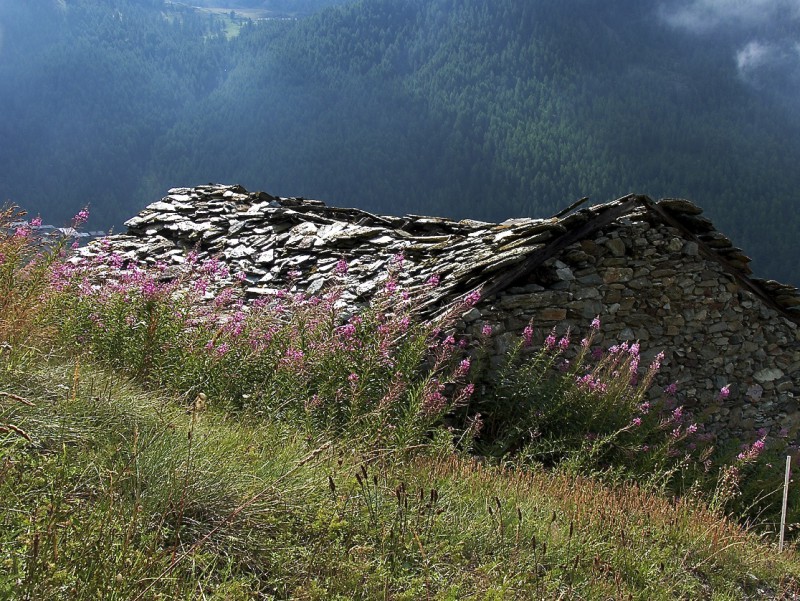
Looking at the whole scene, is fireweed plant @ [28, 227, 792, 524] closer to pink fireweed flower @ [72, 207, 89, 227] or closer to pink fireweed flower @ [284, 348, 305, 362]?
pink fireweed flower @ [284, 348, 305, 362]

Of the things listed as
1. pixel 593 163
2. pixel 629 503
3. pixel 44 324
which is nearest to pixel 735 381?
pixel 629 503

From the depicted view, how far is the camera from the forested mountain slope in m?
60.7

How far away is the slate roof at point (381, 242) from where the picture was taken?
29.5ft

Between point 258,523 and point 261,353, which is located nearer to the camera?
point 258,523

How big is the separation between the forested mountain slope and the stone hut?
44403 millimetres

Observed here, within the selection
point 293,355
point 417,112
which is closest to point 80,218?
point 293,355

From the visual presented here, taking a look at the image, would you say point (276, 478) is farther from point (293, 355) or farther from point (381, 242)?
point (381, 242)

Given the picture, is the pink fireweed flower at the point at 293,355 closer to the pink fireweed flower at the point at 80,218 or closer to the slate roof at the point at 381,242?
the pink fireweed flower at the point at 80,218

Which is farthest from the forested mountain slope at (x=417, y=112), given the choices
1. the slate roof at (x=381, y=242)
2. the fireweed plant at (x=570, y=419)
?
the fireweed plant at (x=570, y=419)

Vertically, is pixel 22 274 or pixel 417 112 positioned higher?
pixel 417 112

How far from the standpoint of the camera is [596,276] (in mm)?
9938

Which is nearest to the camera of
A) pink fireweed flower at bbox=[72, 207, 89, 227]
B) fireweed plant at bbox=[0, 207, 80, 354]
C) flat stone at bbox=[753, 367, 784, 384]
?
fireweed plant at bbox=[0, 207, 80, 354]

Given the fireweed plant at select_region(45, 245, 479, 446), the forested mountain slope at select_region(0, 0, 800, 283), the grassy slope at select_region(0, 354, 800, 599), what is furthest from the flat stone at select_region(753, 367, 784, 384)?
the forested mountain slope at select_region(0, 0, 800, 283)

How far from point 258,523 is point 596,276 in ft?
25.6
